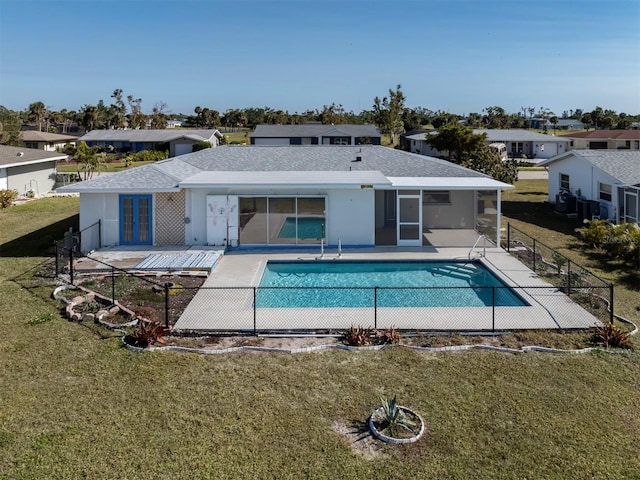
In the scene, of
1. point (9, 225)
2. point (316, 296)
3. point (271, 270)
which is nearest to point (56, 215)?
point (9, 225)

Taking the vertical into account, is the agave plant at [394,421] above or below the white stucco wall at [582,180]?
below

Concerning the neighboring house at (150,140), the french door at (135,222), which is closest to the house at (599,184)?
the french door at (135,222)

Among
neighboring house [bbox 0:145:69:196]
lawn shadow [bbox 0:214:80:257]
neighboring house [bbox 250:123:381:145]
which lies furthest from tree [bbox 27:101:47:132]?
lawn shadow [bbox 0:214:80:257]

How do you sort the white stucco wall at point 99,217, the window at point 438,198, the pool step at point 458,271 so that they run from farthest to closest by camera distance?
Answer: the window at point 438,198, the white stucco wall at point 99,217, the pool step at point 458,271

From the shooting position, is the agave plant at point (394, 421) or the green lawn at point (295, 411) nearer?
the green lawn at point (295, 411)

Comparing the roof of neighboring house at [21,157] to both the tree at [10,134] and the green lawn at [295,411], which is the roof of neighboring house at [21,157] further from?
the tree at [10,134]

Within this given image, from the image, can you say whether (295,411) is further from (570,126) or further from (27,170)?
(570,126)

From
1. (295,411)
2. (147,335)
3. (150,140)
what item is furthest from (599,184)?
(150,140)

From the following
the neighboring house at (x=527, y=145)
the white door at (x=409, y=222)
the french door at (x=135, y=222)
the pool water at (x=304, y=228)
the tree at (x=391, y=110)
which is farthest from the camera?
the tree at (x=391, y=110)
